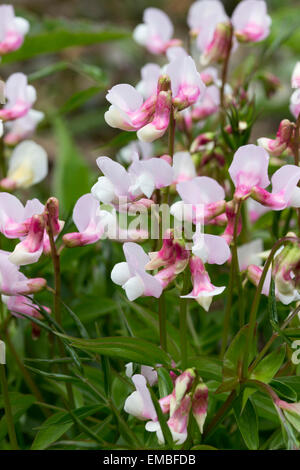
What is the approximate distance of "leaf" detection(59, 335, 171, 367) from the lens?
73cm

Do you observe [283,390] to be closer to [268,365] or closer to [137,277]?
[268,365]

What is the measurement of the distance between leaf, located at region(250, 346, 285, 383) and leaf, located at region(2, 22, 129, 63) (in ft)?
2.84

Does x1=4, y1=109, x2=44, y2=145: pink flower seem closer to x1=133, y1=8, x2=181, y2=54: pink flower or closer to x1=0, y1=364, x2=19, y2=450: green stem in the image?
x1=133, y1=8, x2=181, y2=54: pink flower

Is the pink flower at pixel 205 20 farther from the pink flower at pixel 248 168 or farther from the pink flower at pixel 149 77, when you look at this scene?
the pink flower at pixel 248 168

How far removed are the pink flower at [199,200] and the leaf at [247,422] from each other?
0.20 m

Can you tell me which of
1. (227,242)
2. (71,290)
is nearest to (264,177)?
(227,242)

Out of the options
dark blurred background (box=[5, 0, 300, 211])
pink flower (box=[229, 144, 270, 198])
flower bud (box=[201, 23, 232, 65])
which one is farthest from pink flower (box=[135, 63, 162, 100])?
dark blurred background (box=[5, 0, 300, 211])

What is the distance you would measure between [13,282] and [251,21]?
24.2 inches

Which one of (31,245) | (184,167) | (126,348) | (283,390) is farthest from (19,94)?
(283,390)

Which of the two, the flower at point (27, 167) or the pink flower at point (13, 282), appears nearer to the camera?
the pink flower at point (13, 282)

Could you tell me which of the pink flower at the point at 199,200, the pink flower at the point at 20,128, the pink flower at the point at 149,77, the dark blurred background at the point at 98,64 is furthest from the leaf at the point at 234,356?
the dark blurred background at the point at 98,64

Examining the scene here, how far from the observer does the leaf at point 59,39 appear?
1.42 meters
